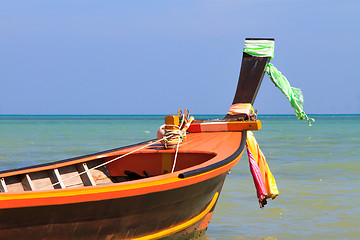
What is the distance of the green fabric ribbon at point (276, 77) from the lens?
8.55 meters

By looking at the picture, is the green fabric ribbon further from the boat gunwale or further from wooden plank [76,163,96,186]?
the boat gunwale

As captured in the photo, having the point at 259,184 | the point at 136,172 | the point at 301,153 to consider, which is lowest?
the point at 301,153

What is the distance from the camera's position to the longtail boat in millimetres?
3771

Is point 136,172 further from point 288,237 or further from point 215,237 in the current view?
point 288,237

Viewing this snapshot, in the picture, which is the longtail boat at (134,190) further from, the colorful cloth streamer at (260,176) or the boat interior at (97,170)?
the colorful cloth streamer at (260,176)

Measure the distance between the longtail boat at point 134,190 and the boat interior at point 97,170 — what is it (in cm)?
1

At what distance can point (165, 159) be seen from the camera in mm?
6098

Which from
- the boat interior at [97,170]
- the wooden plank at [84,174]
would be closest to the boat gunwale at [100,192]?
the boat interior at [97,170]

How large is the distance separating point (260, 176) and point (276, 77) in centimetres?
215

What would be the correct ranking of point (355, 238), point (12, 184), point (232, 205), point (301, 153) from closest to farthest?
1. point (12, 184)
2. point (355, 238)
3. point (232, 205)
4. point (301, 153)

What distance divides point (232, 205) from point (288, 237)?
6.33 ft

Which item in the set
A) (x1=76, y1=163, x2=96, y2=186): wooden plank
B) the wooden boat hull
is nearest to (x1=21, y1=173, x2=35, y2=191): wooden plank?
(x1=76, y1=163, x2=96, y2=186): wooden plank

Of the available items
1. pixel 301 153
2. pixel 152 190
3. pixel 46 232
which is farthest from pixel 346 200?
pixel 301 153

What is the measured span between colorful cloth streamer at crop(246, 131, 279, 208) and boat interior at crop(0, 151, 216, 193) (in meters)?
1.39
